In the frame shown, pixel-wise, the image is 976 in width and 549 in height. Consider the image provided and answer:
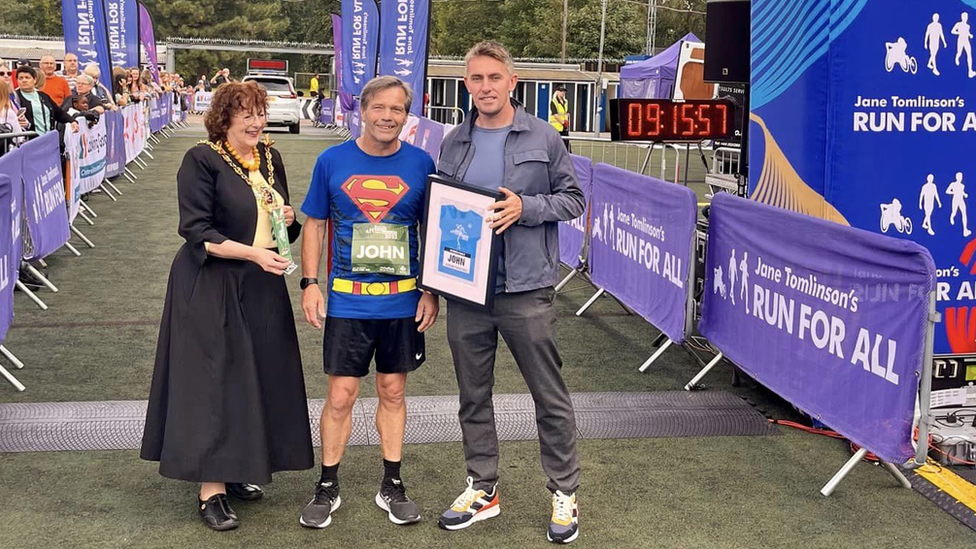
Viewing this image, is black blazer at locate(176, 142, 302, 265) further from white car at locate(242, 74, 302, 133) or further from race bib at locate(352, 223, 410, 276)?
white car at locate(242, 74, 302, 133)

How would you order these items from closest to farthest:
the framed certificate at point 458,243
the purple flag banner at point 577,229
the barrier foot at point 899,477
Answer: the framed certificate at point 458,243
the barrier foot at point 899,477
the purple flag banner at point 577,229

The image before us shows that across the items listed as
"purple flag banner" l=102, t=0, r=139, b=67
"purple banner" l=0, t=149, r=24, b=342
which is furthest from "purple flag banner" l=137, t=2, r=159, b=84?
"purple banner" l=0, t=149, r=24, b=342

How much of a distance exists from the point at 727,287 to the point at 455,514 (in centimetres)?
259

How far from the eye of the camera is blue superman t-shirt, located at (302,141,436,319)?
424 centimetres

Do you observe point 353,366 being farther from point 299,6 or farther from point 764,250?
point 299,6

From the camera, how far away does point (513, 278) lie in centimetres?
425

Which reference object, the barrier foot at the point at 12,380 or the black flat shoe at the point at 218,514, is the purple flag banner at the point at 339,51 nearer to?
the barrier foot at the point at 12,380

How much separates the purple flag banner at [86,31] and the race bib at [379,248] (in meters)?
16.1

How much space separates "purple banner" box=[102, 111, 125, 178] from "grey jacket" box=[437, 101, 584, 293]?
12821mm

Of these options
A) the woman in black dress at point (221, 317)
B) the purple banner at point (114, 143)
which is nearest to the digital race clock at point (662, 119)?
the woman in black dress at point (221, 317)

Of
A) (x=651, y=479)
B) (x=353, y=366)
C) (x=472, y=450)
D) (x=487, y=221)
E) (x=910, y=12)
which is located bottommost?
(x=651, y=479)

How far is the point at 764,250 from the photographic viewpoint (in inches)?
227

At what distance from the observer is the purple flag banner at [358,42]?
23.0 metres

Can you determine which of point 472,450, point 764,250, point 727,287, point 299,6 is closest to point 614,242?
point 727,287
